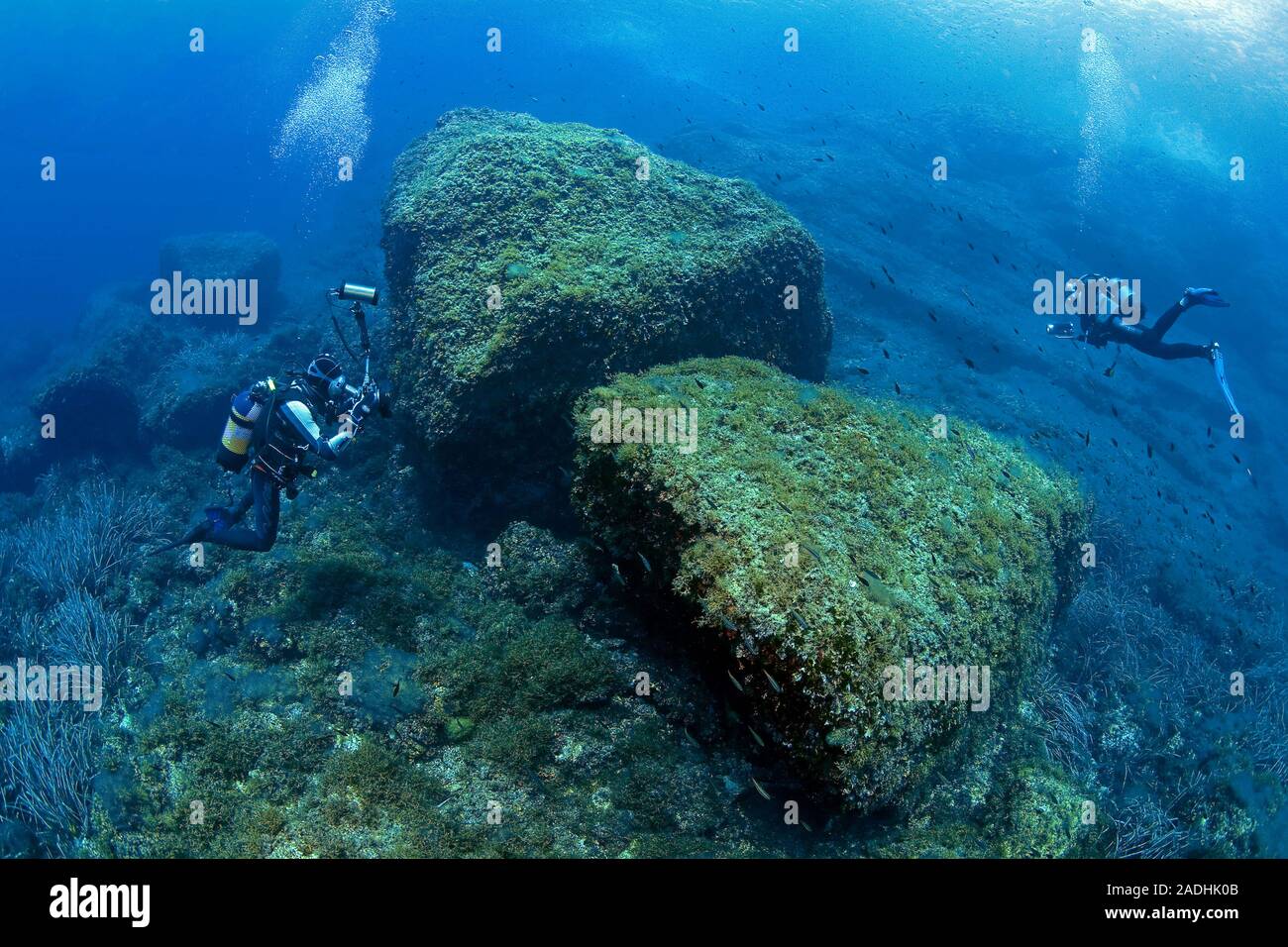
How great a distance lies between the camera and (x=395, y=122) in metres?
61.8

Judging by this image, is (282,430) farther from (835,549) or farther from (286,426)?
(835,549)

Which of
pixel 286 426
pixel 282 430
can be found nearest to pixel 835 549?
pixel 286 426

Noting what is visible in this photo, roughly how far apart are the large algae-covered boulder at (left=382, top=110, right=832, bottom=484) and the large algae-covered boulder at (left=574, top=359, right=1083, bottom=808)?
125 centimetres

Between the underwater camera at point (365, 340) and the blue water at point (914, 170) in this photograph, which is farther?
the blue water at point (914, 170)

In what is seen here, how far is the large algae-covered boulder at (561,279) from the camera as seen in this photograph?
7496 millimetres

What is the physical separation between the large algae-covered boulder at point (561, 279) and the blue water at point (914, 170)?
4.93 m

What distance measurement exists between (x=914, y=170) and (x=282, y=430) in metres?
34.3

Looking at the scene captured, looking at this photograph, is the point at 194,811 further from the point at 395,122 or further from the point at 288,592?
the point at 395,122

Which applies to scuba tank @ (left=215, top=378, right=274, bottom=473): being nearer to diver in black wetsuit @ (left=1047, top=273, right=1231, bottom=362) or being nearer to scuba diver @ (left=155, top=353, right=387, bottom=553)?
scuba diver @ (left=155, top=353, right=387, bottom=553)

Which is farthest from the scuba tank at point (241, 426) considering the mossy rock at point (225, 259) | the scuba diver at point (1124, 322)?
the mossy rock at point (225, 259)

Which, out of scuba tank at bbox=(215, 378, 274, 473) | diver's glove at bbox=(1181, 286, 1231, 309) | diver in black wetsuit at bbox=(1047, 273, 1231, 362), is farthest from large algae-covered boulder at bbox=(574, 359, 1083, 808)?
diver's glove at bbox=(1181, 286, 1231, 309)

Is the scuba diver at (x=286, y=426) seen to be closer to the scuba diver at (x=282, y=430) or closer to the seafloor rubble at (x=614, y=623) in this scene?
the scuba diver at (x=282, y=430)

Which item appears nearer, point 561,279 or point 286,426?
point 286,426

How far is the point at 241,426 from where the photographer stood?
739 centimetres
